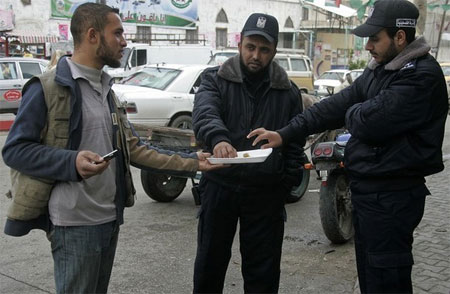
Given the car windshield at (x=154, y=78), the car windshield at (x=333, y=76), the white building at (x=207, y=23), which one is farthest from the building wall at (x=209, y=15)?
the car windshield at (x=154, y=78)

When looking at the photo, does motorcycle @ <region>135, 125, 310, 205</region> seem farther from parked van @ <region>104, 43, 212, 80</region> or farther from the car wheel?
parked van @ <region>104, 43, 212, 80</region>

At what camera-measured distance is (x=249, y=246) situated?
11.0ft

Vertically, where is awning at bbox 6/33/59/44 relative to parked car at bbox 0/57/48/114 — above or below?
above

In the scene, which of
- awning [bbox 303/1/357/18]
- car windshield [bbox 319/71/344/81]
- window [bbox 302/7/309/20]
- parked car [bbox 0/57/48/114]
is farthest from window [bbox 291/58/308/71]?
window [bbox 302/7/309/20]

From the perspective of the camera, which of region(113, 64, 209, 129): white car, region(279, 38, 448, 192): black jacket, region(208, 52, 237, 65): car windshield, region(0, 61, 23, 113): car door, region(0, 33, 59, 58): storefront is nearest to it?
region(279, 38, 448, 192): black jacket

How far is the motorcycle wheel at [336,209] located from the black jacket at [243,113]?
78.6 inches

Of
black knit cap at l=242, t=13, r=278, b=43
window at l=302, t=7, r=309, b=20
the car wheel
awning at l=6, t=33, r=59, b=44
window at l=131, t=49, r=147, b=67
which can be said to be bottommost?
the car wheel

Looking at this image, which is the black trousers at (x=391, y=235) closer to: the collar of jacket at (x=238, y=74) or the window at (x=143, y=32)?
the collar of jacket at (x=238, y=74)

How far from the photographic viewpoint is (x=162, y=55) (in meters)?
24.4

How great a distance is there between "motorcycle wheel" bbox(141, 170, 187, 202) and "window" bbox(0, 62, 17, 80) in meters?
10.9

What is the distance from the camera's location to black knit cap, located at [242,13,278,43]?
10.5 feet

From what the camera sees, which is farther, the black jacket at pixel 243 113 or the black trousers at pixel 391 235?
the black jacket at pixel 243 113

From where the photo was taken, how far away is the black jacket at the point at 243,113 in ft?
10.5

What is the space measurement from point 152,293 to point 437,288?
2237mm
